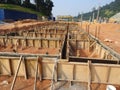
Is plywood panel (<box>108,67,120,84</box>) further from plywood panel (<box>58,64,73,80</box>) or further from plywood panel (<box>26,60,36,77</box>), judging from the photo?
plywood panel (<box>26,60,36,77</box>)

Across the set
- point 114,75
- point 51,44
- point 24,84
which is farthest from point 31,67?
point 51,44

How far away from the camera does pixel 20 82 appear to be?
22.9 ft

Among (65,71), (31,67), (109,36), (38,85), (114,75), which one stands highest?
(109,36)

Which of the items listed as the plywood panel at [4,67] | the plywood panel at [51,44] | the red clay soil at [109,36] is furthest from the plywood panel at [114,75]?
the plywood panel at [51,44]

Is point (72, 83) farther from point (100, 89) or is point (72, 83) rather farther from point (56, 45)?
point (56, 45)

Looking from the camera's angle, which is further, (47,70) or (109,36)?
(109,36)

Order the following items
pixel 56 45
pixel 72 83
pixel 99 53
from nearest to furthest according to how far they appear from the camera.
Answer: pixel 72 83 < pixel 99 53 < pixel 56 45

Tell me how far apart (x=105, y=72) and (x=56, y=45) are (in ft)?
24.9

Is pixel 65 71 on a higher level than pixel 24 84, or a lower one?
higher

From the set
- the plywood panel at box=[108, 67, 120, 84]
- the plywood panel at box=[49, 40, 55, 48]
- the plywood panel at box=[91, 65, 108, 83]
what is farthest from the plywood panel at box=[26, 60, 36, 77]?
the plywood panel at box=[49, 40, 55, 48]

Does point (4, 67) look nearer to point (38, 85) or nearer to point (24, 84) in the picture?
point (24, 84)

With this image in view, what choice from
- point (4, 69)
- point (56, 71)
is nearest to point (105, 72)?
point (56, 71)

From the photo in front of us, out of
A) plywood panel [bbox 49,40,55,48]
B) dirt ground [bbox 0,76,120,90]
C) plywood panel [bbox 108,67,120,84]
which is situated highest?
plywood panel [bbox 49,40,55,48]

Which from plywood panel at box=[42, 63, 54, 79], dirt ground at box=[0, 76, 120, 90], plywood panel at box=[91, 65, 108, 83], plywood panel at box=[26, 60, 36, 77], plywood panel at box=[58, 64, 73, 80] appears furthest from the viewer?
plywood panel at box=[26, 60, 36, 77]
